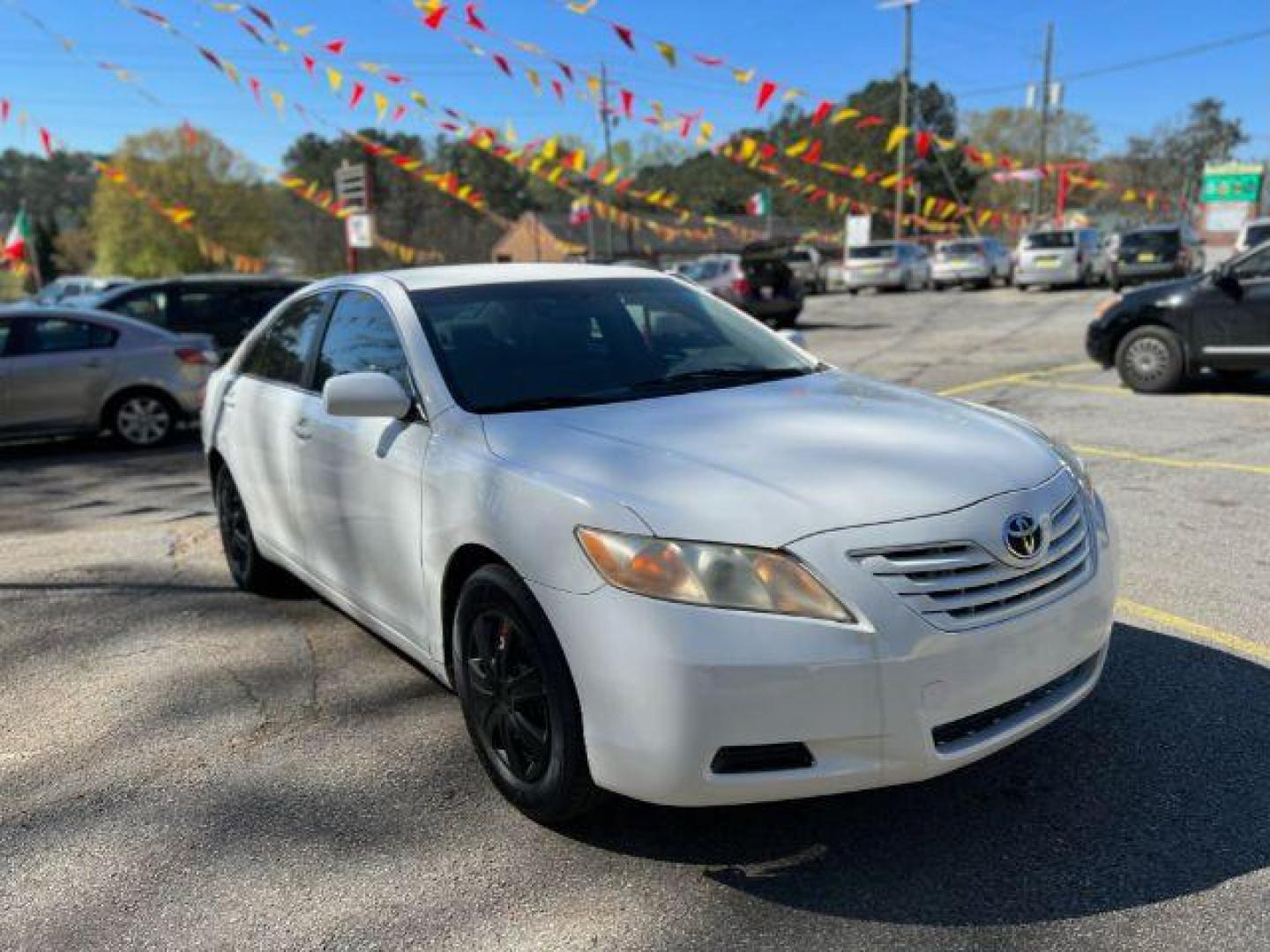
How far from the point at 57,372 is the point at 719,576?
30.6 feet

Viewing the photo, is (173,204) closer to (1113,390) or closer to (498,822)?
Answer: (1113,390)

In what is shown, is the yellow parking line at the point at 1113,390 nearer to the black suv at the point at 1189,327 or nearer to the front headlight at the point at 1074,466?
the black suv at the point at 1189,327

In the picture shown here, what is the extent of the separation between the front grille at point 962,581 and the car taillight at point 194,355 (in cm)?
945

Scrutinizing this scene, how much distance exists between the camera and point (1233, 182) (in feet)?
144

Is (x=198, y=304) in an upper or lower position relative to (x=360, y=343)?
upper

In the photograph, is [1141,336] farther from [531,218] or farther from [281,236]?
[281,236]

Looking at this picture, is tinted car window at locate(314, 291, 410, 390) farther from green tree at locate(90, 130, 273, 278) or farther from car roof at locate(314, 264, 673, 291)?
green tree at locate(90, 130, 273, 278)

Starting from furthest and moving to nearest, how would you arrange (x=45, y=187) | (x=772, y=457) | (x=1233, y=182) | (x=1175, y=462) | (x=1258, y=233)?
(x=45, y=187) < (x=1233, y=182) < (x=1258, y=233) < (x=1175, y=462) < (x=772, y=457)

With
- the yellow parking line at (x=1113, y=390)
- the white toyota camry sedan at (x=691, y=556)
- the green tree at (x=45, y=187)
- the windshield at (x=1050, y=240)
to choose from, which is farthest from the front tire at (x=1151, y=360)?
the green tree at (x=45, y=187)

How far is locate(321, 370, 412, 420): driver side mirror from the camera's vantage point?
10.8 feet

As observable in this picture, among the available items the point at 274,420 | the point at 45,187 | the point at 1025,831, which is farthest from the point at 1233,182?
the point at 45,187

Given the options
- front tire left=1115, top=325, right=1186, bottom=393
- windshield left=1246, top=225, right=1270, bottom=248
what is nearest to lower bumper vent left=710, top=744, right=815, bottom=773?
front tire left=1115, top=325, right=1186, bottom=393

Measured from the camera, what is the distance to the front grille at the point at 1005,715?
253 centimetres

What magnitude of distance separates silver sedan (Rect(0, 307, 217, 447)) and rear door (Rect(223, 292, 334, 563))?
5707 mm
